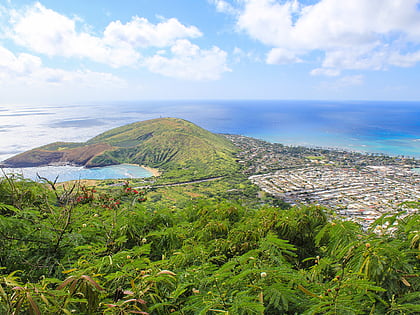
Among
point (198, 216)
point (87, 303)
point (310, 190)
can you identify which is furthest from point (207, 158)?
point (87, 303)

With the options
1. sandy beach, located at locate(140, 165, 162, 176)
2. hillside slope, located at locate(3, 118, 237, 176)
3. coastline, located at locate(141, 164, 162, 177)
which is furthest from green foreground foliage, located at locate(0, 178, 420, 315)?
sandy beach, located at locate(140, 165, 162, 176)

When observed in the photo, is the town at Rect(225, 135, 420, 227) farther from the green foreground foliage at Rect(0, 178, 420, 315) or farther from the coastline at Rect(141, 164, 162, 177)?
the green foreground foliage at Rect(0, 178, 420, 315)

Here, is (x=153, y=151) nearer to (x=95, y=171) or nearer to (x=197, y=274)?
(x=95, y=171)

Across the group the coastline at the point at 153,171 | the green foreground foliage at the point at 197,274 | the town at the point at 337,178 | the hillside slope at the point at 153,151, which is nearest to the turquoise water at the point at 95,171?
the coastline at the point at 153,171

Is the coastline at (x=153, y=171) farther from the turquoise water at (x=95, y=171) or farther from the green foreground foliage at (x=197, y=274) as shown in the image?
the green foreground foliage at (x=197, y=274)

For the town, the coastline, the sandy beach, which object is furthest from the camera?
the sandy beach

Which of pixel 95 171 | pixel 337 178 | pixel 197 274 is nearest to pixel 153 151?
pixel 95 171
